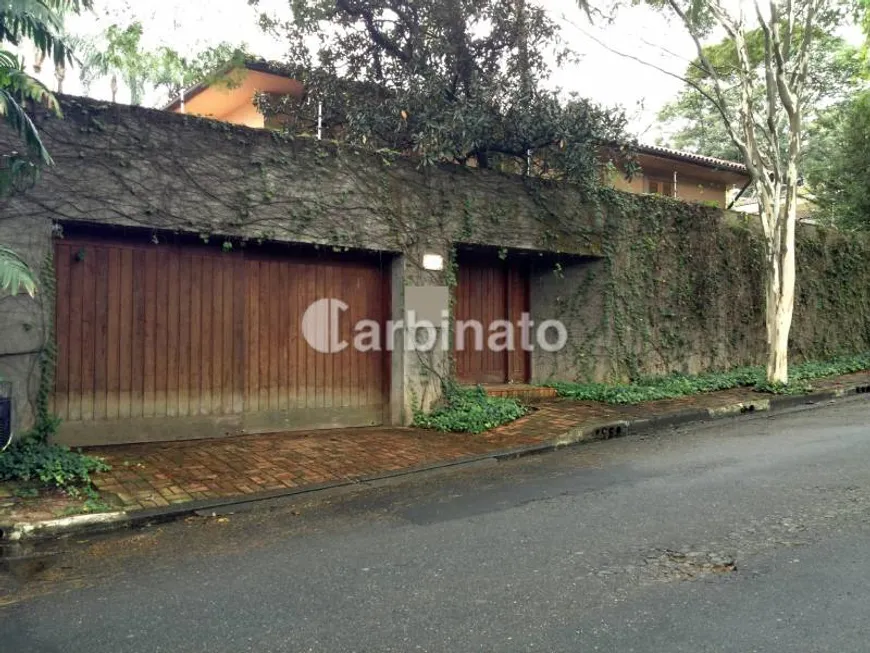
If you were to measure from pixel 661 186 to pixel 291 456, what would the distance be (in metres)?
15.3

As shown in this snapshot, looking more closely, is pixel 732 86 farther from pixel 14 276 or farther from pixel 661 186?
pixel 14 276

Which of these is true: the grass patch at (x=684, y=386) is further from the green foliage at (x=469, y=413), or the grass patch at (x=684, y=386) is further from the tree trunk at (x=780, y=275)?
the green foliage at (x=469, y=413)

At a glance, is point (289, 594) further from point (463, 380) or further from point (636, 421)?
point (463, 380)

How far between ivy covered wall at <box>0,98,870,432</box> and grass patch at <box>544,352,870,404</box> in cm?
34

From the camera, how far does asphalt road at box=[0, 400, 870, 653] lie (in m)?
2.96

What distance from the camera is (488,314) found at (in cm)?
1045

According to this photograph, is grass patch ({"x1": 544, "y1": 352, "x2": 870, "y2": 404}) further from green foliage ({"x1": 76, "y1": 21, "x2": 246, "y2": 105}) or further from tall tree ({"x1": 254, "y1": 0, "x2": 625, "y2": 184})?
green foliage ({"x1": 76, "y1": 21, "x2": 246, "y2": 105})

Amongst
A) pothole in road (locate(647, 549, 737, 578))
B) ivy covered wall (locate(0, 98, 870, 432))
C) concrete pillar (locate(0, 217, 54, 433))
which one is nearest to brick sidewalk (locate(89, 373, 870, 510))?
concrete pillar (locate(0, 217, 54, 433))

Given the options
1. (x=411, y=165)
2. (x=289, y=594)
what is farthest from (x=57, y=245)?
(x=289, y=594)

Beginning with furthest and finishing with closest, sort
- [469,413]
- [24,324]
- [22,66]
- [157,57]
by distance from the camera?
[157,57], [469,413], [24,324], [22,66]

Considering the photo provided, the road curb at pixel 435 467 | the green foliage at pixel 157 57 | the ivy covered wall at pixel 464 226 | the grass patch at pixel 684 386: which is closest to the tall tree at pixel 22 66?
the ivy covered wall at pixel 464 226

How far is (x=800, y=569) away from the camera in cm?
358

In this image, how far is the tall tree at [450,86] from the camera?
899 centimetres

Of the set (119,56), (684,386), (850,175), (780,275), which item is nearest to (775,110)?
(780,275)
